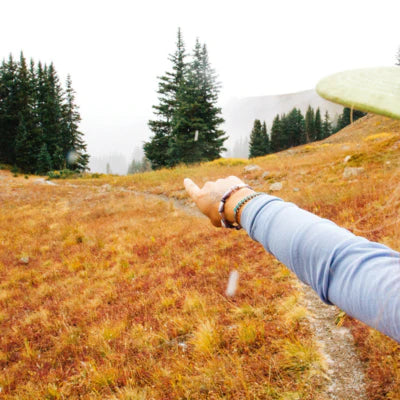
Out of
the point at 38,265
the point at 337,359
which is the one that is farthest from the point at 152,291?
the point at 38,265

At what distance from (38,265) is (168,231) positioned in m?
3.81

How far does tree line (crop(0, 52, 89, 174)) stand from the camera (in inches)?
1528

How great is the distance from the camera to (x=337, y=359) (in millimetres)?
2336

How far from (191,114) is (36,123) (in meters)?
32.9

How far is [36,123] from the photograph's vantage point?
42938 mm

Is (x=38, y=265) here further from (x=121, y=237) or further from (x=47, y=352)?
(x=47, y=352)

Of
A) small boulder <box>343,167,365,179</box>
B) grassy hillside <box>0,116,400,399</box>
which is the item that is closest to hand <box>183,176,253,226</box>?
grassy hillside <box>0,116,400,399</box>

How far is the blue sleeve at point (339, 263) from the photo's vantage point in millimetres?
744

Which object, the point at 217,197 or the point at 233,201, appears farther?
the point at 217,197

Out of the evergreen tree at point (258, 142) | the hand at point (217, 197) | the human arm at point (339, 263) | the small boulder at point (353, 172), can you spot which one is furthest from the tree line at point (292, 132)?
the human arm at point (339, 263)

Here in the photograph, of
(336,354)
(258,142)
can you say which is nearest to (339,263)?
(336,354)

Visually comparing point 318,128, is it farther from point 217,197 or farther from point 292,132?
point 217,197

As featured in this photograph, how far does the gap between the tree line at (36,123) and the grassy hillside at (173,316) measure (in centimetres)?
3652

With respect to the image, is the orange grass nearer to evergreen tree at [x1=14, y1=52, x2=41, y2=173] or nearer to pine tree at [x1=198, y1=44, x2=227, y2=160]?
pine tree at [x1=198, y1=44, x2=227, y2=160]
